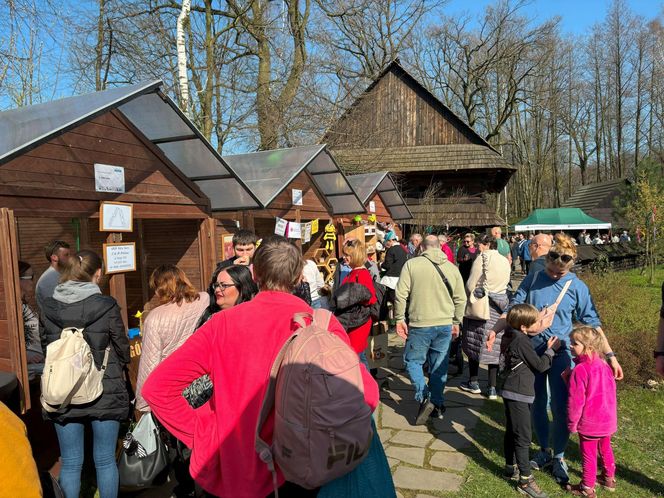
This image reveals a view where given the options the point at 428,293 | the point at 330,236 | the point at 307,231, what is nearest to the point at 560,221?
the point at 330,236

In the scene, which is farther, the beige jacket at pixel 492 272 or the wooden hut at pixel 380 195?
the wooden hut at pixel 380 195

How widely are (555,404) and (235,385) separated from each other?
303 cm

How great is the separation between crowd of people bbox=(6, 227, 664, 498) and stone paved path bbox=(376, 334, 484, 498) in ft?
0.68

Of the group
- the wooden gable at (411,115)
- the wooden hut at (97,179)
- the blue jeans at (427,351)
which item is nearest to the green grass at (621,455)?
the blue jeans at (427,351)

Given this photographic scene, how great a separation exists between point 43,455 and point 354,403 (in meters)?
3.97

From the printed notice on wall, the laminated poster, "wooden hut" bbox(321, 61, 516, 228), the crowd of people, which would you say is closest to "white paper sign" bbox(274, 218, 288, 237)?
the laminated poster

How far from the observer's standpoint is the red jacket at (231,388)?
1824 millimetres

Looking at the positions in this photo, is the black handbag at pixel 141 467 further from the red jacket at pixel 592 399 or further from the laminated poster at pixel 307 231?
the laminated poster at pixel 307 231

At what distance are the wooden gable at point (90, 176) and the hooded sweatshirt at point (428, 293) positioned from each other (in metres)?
2.79

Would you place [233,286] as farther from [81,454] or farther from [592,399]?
[592,399]

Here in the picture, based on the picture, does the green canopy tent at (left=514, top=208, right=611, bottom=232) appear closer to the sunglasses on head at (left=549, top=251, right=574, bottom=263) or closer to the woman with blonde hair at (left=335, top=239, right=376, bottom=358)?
the woman with blonde hair at (left=335, top=239, right=376, bottom=358)

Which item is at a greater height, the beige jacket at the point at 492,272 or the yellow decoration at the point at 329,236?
the yellow decoration at the point at 329,236

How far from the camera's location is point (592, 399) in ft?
11.8

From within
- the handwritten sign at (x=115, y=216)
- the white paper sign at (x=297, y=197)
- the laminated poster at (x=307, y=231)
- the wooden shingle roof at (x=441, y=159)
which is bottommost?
the laminated poster at (x=307, y=231)
